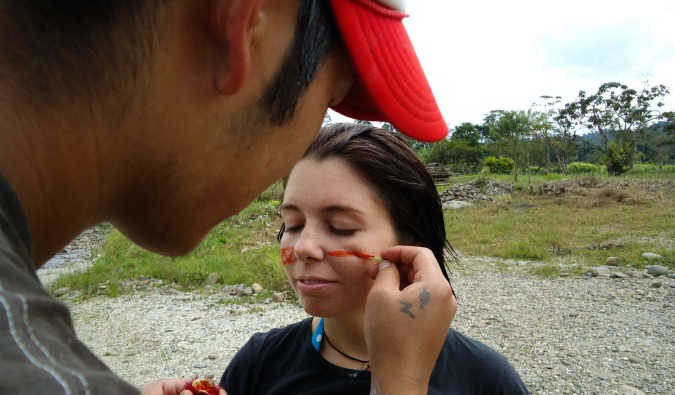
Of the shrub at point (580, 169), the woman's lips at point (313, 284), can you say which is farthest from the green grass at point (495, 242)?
the shrub at point (580, 169)

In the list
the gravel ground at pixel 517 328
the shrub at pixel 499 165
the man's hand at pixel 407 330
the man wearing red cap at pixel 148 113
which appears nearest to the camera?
the man wearing red cap at pixel 148 113

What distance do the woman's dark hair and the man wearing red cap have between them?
0.75 metres

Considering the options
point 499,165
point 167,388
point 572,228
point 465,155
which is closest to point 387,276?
point 167,388

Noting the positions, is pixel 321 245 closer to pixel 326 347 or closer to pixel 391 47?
pixel 326 347

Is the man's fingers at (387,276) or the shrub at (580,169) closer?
the man's fingers at (387,276)

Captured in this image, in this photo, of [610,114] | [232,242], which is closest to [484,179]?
[232,242]

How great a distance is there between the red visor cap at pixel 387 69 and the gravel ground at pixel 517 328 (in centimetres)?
461

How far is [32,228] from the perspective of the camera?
78 cm

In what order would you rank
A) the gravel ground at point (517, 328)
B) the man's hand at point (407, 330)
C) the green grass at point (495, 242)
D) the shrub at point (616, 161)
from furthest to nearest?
the shrub at point (616, 161) < the green grass at point (495, 242) < the gravel ground at point (517, 328) < the man's hand at point (407, 330)

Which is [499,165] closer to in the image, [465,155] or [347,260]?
[465,155]

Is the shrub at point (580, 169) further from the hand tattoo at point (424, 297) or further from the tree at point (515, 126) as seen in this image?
the hand tattoo at point (424, 297)

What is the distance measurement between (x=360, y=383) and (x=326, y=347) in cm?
23

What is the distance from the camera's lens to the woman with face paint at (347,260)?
1.79 metres

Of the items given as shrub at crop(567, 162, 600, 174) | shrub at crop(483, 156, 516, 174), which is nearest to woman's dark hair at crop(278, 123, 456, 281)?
shrub at crop(483, 156, 516, 174)
